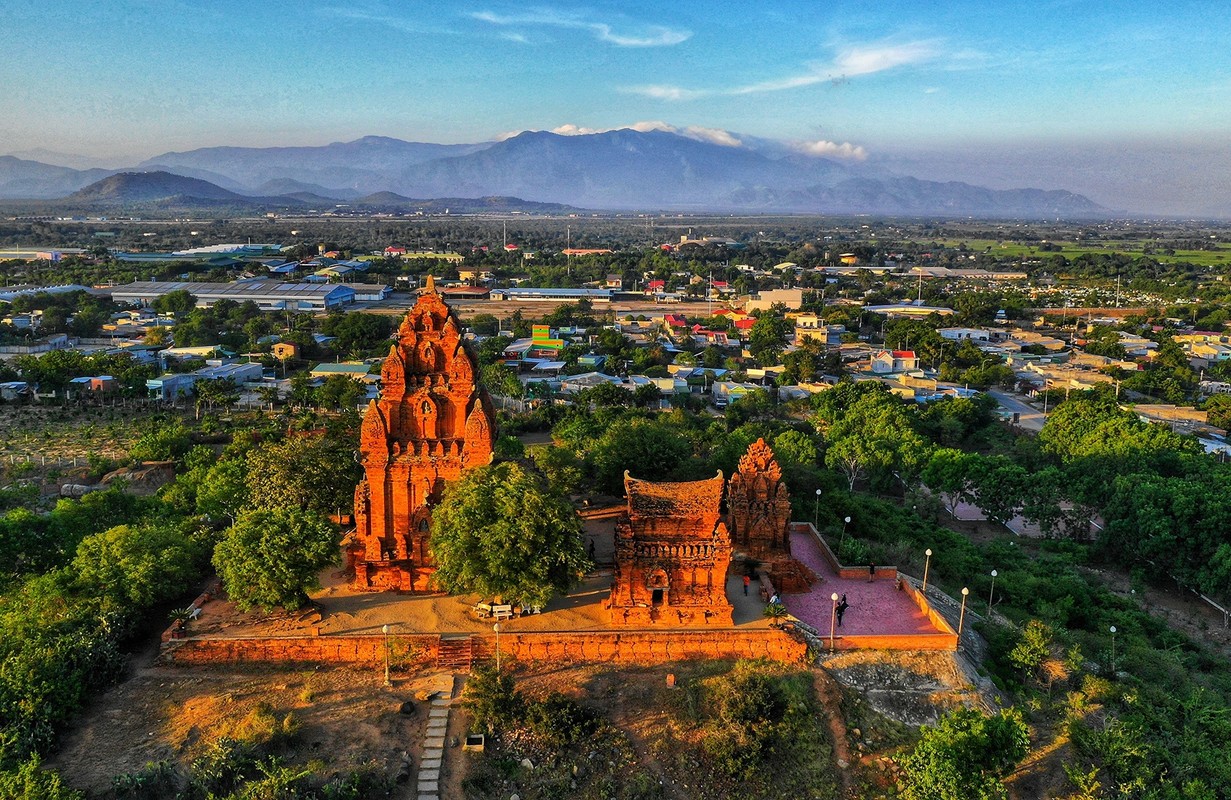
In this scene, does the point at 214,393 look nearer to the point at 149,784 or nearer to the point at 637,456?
the point at 637,456

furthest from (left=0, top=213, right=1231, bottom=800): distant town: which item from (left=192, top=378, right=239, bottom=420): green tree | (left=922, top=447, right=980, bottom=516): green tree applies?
(left=192, top=378, right=239, bottom=420): green tree

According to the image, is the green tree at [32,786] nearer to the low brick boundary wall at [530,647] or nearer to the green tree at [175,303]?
the low brick boundary wall at [530,647]

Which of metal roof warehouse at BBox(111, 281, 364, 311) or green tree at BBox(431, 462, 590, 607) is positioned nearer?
green tree at BBox(431, 462, 590, 607)

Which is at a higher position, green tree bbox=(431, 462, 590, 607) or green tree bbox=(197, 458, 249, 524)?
green tree bbox=(431, 462, 590, 607)

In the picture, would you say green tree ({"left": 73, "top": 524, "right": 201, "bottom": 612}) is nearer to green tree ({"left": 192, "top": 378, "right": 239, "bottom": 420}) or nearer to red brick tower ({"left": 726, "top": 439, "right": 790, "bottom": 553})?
red brick tower ({"left": 726, "top": 439, "right": 790, "bottom": 553})

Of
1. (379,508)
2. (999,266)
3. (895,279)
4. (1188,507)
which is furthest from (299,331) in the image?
(999,266)

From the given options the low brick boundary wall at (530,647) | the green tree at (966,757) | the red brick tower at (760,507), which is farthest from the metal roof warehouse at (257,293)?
the green tree at (966,757)

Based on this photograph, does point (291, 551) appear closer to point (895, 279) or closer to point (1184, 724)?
point (1184, 724)
